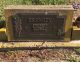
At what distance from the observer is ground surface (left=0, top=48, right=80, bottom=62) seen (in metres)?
7.39

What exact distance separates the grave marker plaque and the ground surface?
0.45m

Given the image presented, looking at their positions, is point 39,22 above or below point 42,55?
above

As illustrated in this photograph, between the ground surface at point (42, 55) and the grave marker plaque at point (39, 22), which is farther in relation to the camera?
the grave marker plaque at point (39, 22)

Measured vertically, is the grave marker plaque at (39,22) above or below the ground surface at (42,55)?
above

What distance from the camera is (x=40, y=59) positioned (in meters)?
7.41

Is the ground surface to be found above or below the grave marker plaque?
below

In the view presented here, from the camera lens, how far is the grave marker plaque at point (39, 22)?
755 cm

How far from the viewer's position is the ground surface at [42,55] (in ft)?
24.3

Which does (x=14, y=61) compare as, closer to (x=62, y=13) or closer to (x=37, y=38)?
(x=37, y=38)

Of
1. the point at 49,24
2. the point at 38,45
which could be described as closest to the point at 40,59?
the point at 38,45

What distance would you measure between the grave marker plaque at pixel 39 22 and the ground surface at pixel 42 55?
453mm

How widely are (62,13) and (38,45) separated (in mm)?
1154

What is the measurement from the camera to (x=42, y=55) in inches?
297

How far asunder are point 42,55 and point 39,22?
94 centimetres
